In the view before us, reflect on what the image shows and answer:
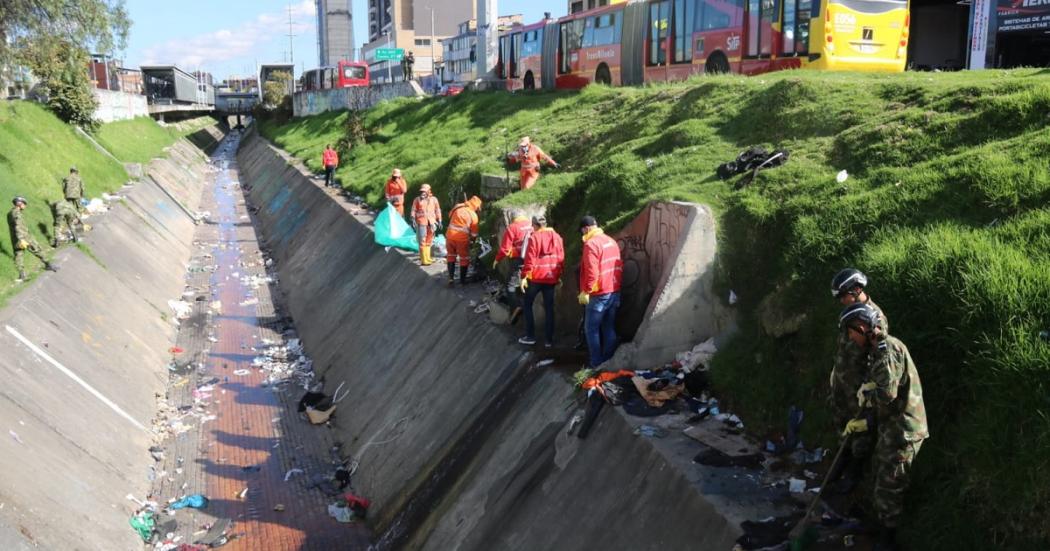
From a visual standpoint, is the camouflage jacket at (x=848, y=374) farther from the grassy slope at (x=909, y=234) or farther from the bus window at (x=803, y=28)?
the bus window at (x=803, y=28)

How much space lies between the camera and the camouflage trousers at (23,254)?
14648mm

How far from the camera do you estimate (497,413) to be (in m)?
9.54

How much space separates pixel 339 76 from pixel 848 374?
61.7 meters

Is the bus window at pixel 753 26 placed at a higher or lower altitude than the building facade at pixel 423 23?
lower

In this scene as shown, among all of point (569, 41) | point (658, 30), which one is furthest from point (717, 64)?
point (569, 41)

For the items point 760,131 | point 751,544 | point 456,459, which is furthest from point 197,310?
point 751,544

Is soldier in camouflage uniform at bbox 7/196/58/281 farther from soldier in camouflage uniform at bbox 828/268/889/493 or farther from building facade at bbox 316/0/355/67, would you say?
building facade at bbox 316/0/355/67

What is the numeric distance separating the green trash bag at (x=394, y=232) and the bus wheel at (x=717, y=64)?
8.65 metres

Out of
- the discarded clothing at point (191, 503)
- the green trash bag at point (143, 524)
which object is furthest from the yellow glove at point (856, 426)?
the discarded clothing at point (191, 503)

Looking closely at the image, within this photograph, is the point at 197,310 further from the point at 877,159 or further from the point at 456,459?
the point at 877,159

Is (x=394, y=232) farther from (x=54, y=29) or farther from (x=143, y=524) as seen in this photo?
(x=54, y=29)

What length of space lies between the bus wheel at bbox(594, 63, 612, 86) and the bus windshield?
9419 millimetres

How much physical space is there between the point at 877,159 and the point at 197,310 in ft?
52.1

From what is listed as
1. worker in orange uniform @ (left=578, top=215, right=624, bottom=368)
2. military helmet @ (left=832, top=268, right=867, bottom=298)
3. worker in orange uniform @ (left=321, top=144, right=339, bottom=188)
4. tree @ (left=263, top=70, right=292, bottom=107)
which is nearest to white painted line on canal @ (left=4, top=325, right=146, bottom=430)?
worker in orange uniform @ (left=578, top=215, right=624, bottom=368)
